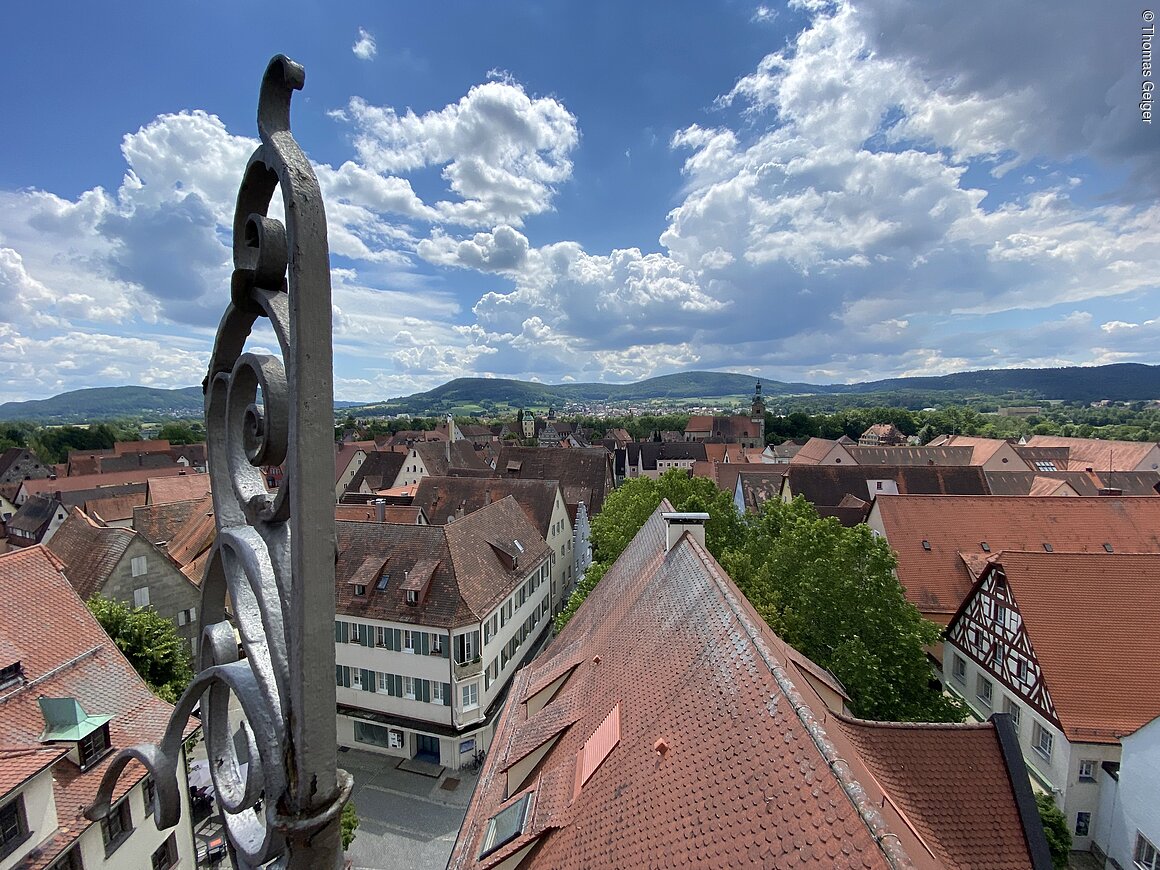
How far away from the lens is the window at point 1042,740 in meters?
15.4

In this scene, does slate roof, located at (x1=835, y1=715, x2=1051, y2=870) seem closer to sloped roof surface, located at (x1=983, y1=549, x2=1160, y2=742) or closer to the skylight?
the skylight

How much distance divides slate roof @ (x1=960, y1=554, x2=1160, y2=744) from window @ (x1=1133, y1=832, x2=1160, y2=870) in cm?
208

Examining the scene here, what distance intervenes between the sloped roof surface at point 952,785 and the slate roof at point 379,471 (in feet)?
168

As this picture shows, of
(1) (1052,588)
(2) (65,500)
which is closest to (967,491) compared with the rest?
(1) (1052,588)

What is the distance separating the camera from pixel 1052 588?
16.5 metres

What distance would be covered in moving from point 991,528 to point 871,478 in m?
18.9

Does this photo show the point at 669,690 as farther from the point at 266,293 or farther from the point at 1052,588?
the point at 1052,588

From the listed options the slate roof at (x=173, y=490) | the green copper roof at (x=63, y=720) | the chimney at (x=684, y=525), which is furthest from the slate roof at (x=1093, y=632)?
the slate roof at (x=173, y=490)

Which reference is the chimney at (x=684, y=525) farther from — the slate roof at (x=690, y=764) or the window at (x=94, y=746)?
the window at (x=94, y=746)

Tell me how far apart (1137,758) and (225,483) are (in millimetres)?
19294

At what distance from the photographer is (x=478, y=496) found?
3503cm

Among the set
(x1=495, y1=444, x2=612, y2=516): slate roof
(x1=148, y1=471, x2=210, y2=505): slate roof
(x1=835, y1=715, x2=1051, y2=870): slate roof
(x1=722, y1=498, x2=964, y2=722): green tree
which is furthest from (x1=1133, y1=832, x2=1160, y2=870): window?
(x1=148, y1=471, x2=210, y2=505): slate roof

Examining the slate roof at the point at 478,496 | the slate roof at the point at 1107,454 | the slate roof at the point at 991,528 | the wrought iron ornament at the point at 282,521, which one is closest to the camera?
the wrought iron ornament at the point at 282,521

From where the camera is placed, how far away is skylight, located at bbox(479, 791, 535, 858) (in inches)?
317
